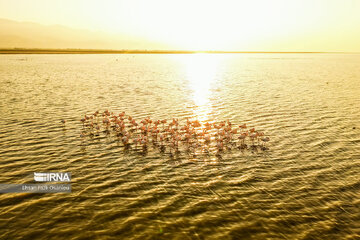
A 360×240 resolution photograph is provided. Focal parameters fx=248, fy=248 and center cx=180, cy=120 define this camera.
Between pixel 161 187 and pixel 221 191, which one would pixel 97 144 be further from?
pixel 221 191

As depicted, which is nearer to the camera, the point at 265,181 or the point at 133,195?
the point at 133,195

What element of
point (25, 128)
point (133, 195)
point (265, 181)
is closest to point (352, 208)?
point (265, 181)

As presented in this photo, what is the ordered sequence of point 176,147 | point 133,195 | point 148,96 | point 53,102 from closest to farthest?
point 133,195 < point 176,147 < point 53,102 < point 148,96

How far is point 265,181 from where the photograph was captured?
14.7m

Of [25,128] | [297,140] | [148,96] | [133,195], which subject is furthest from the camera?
[148,96]

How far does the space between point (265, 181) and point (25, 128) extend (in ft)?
69.5

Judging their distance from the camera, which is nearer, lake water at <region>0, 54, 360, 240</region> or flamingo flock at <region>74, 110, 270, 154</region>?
lake water at <region>0, 54, 360, 240</region>

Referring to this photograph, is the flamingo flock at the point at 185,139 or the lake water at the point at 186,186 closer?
Result: the lake water at the point at 186,186

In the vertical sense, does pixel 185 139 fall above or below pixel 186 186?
above

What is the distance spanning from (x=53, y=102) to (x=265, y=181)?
30171 mm

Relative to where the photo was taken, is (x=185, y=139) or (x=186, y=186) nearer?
(x=186, y=186)

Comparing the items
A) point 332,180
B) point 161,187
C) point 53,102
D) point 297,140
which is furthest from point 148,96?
point 332,180

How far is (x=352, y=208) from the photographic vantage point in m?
12.1

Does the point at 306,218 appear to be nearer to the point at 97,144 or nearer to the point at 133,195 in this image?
the point at 133,195
